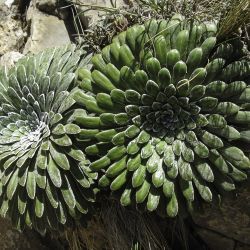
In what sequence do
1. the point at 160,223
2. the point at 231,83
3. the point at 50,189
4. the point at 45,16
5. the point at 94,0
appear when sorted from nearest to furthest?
the point at 231,83 < the point at 50,189 < the point at 160,223 < the point at 94,0 < the point at 45,16

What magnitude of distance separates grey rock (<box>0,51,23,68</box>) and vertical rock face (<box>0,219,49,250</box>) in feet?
2.86

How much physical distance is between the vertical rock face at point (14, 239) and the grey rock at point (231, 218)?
96cm

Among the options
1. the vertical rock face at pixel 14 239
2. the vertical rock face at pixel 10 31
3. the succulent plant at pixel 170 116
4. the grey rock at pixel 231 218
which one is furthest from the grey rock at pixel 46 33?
the grey rock at pixel 231 218

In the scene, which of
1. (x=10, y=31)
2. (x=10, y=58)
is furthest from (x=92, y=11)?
(x=10, y=31)

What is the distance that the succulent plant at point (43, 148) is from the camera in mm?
2143

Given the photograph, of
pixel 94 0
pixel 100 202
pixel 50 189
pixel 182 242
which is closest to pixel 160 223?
pixel 182 242

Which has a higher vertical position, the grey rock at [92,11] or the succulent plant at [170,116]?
the grey rock at [92,11]

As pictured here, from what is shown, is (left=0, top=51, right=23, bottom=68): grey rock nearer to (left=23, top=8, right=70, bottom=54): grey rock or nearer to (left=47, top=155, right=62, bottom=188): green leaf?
(left=23, top=8, right=70, bottom=54): grey rock

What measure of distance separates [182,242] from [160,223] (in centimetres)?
15

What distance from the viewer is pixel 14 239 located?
2.82m

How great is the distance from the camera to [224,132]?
193 cm

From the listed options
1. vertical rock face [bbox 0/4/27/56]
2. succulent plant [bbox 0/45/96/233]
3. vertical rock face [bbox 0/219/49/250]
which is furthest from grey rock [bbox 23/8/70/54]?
vertical rock face [bbox 0/219/49/250]

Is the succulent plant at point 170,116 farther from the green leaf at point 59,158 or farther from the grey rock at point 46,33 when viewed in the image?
the grey rock at point 46,33

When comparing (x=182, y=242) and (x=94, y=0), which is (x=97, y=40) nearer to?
(x=94, y=0)
